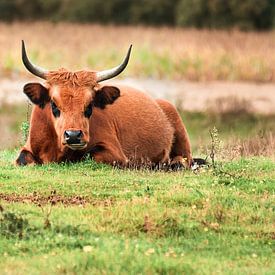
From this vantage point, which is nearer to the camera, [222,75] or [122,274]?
[122,274]

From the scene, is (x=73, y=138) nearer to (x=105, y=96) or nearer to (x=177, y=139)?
(x=105, y=96)

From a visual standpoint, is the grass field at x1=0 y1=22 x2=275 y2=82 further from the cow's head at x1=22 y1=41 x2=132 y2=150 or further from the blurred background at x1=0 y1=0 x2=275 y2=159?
the cow's head at x1=22 y1=41 x2=132 y2=150

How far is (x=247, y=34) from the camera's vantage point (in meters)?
42.3

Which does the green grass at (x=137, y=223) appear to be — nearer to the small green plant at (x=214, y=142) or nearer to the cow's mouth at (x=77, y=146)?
the cow's mouth at (x=77, y=146)

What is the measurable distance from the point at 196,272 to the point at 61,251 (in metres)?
1.25

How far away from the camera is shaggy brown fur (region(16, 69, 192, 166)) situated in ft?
43.7

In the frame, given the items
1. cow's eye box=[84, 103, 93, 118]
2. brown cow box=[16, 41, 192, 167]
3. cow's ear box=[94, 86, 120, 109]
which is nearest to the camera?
brown cow box=[16, 41, 192, 167]

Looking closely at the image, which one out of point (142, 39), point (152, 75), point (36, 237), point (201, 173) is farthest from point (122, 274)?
point (142, 39)

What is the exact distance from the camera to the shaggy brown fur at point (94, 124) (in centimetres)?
1330

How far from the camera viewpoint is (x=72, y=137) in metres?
13.0

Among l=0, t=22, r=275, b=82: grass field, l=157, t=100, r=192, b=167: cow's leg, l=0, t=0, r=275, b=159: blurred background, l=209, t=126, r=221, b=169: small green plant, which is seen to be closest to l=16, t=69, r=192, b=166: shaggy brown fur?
l=157, t=100, r=192, b=167: cow's leg

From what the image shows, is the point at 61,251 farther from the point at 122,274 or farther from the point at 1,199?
the point at 1,199

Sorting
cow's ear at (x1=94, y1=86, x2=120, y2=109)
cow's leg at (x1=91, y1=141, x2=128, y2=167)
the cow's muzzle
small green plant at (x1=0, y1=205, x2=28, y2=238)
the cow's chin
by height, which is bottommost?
small green plant at (x1=0, y1=205, x2=28, y2=238)

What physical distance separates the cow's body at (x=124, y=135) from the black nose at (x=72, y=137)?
40 cm
